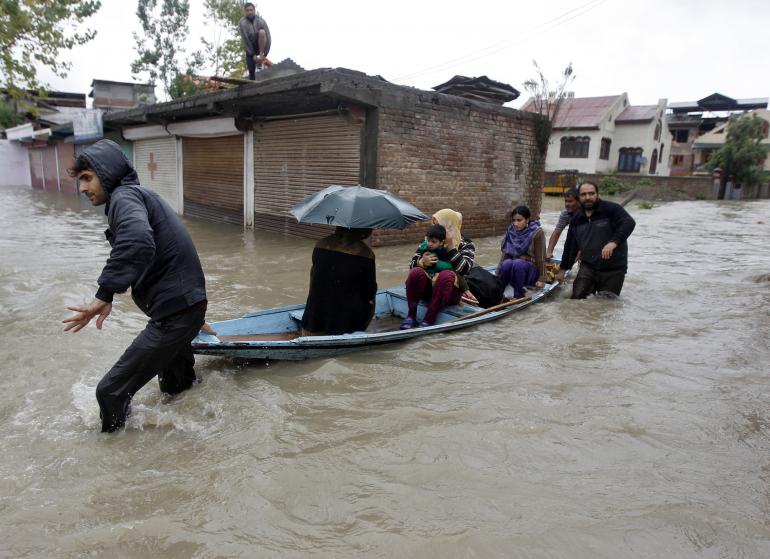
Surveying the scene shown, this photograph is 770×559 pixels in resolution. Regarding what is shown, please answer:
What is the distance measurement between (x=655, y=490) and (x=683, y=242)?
13.4m

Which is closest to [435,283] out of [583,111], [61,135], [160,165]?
[160,165]

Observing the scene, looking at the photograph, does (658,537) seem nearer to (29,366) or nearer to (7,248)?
(29,366)

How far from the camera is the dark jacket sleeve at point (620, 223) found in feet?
21.1

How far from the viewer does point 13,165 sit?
32000mm

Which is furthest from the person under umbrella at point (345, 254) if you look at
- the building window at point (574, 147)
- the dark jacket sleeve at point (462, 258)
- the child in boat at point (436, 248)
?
the building window at point (574, 147)

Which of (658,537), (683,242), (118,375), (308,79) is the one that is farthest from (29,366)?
(683,242)

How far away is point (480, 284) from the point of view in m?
6.00

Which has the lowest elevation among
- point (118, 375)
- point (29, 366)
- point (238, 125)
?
point (29, 366)

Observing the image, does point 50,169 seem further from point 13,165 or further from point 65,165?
point 13,165

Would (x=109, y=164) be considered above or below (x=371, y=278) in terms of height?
above

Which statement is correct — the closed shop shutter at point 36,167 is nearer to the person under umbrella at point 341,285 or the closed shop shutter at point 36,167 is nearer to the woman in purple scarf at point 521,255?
the woman in purple scarf at point 521,255

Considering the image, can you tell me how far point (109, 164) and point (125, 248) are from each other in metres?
0.52

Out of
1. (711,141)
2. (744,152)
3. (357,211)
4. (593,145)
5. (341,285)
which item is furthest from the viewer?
(711,141)

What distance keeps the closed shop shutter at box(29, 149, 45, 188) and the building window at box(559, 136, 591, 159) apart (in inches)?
1316
